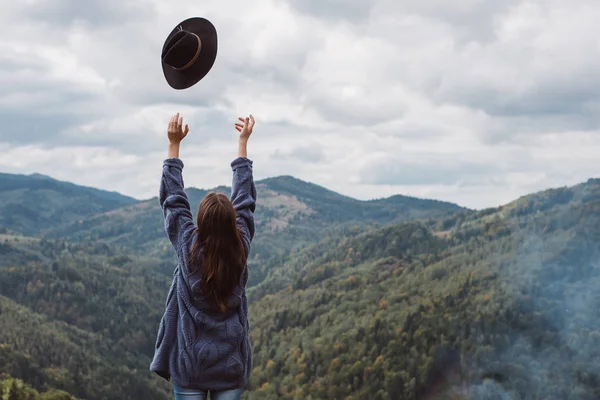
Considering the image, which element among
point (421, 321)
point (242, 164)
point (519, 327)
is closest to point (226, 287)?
point (242, 164)

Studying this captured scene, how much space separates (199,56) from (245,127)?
34.2 inches

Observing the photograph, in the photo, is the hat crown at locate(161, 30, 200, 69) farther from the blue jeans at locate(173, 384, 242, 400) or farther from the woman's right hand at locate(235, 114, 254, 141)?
the blue jeans at locate(173, 384, 242, 400)

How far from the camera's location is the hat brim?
6.58 m

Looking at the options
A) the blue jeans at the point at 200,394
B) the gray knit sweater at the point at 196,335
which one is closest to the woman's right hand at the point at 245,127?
the gray knit sweater at the point at 196,335

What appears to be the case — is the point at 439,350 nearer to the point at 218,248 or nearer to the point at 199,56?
the point at 199,56

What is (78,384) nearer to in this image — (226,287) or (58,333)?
(58,333)

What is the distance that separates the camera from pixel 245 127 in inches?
275

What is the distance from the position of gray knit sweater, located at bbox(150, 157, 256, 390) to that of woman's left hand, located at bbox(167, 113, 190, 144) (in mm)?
844

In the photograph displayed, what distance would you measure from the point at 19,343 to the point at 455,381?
10389cm

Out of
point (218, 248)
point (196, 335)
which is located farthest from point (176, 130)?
point (196, 335)

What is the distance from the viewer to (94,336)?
196 meters

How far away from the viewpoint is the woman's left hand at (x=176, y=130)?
21.7ft

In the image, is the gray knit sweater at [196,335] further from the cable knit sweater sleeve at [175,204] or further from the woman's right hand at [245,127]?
the woman's right hand at [245,127]

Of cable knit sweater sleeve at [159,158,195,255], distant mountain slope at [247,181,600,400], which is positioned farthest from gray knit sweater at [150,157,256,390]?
distant mountain slope at [247,181,600,400]
